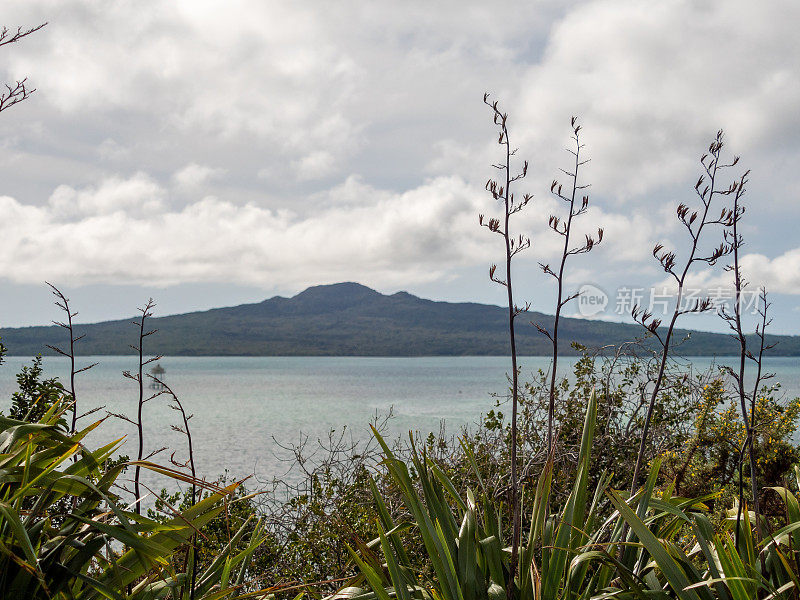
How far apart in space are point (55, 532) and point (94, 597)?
0.21 m

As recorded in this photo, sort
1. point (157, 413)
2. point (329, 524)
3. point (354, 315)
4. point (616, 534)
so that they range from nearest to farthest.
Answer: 1. point (616, 534)
2. point (329, 524)
3. point (157, 413)
4. point (354, 315)

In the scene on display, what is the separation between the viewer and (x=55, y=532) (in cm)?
183

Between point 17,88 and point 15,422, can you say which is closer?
point 15,422

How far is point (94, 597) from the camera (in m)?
1.80

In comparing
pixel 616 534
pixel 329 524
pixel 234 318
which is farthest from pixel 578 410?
pixel 234 318

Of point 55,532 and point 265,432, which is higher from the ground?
point 55,532

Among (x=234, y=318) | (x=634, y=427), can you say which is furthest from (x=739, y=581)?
(x=234, y=318)

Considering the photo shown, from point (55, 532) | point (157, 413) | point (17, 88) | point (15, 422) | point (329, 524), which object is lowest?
point (157, 413)

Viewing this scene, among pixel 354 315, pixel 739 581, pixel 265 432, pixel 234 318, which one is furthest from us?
pixel 354 315

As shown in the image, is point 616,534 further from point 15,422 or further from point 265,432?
point 265,432

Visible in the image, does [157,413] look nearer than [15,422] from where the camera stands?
No

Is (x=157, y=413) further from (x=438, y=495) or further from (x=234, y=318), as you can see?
(x=234, y=318)

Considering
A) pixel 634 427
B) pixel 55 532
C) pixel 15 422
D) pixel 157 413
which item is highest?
pixel 15 422

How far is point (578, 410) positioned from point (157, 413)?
4033 centimetres
